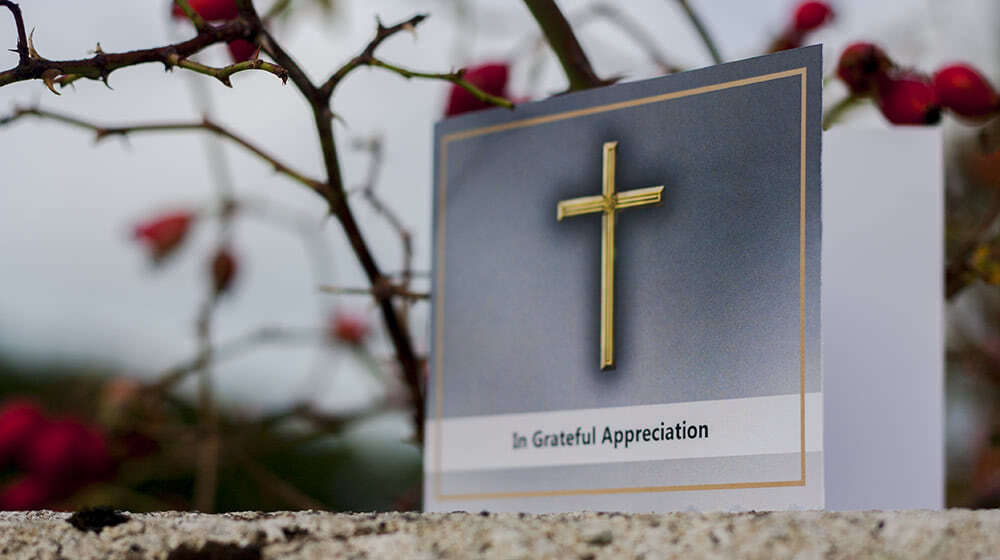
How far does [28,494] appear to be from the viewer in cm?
85

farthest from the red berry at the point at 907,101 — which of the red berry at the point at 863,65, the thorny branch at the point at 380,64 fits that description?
the thorny branch at the point at 380,64

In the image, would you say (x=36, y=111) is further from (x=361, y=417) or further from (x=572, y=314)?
(x=361, y=417)

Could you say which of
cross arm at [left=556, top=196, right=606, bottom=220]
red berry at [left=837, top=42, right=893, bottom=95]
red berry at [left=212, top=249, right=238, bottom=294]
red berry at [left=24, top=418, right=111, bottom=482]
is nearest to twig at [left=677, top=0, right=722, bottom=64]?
red berry at [left=837, top=42, right=893, bottom=95]

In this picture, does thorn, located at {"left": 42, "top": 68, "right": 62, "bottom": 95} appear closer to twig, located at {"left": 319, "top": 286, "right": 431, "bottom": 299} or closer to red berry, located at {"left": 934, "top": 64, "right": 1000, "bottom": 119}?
twig, located at {"left": 319, "top": 286, "right": 431, "bottom": 299}

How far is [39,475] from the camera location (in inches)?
33.9

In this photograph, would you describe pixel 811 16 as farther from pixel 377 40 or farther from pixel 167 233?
pixel 167 233

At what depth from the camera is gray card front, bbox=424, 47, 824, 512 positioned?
460 millimetres

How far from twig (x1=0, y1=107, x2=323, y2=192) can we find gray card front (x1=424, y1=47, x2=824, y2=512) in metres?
0.07

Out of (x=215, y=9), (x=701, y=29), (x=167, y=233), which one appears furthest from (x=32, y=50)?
(x=167, y=233)

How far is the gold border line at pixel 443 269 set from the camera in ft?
1.49

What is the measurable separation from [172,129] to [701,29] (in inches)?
11.3

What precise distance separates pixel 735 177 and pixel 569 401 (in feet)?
0.39

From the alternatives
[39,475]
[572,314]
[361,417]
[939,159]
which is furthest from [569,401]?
[39,475]

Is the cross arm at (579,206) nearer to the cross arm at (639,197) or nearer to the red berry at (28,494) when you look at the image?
the cross arm at (639,197)
